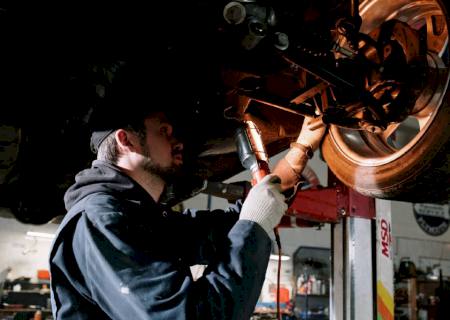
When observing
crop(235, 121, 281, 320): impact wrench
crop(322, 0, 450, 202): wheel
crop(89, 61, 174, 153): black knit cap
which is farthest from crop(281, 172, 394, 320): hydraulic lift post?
crop(89, 61, 174, 153): black knit cap

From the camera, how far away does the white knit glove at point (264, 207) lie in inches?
39.6

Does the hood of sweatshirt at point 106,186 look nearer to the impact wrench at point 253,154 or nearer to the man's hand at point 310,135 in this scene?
the impact wrench at point 253,154

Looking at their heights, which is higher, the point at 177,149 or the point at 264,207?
the point at 177,149

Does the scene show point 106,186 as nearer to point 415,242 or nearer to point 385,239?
point 385,239

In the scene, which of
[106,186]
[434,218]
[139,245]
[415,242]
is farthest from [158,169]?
[434,218]

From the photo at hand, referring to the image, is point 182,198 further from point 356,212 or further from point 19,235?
point 19,235

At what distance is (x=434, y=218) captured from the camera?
9.00m

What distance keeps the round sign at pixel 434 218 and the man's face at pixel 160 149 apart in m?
8.70

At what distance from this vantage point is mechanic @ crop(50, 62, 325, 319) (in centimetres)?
89

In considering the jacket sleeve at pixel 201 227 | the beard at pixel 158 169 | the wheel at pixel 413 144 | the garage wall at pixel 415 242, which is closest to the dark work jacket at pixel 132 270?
the beard at pixel 158 169

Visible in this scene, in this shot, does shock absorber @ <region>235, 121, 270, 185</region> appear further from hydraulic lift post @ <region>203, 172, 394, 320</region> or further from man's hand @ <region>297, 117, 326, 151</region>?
hydraulic lift post @ <region>203, 172, 394, 320</region>

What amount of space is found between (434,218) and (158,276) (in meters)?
9.34

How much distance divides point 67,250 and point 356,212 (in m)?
1.26

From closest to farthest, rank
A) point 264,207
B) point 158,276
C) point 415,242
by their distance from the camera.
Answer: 1. point 158,276
2. point 264,207
3. point 415,242
